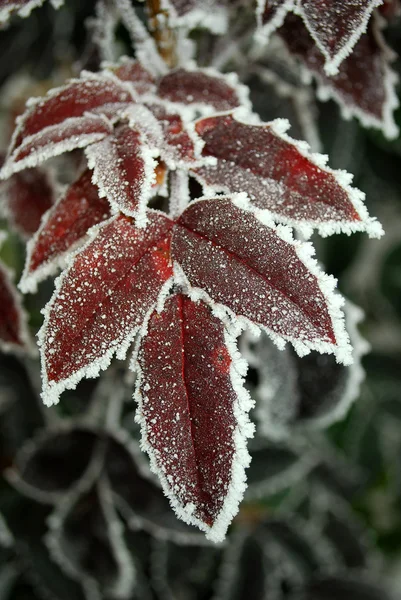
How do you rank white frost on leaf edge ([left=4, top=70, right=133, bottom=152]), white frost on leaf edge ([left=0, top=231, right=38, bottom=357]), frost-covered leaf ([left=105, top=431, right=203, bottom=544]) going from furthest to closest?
frost-covered leaf ([left=105, top=431, right=203, bottom=544]), white frost on leaf edge ([left=0, top=231, right=38, bottom=357]), white frost on leaf edge ([left=4, top=70, right=133, bottom=152])

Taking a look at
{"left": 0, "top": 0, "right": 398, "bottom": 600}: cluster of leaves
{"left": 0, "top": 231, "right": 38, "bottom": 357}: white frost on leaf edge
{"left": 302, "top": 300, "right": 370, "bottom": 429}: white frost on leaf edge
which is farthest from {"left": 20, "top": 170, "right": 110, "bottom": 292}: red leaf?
{"left": 302, "top": 300, "right": 370, "bottom": 429}: white frost on leaf edge

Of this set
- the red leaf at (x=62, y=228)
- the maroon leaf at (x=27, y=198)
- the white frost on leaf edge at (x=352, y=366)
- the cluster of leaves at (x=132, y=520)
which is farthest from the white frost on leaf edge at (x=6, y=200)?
the white frost on leaf edge at (x=352, y=366)

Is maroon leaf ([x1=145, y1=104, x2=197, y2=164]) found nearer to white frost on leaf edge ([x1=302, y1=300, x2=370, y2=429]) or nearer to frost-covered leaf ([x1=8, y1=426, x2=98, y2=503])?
white frost on leaf edge ([x1=302, y1=300, x2=370, y2=429])

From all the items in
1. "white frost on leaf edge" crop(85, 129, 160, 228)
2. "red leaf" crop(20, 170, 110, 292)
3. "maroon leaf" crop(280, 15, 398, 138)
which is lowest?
"red leaf" crop(20, 170, 110, 292)

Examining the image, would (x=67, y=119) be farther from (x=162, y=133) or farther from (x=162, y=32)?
(x=162, y=32)

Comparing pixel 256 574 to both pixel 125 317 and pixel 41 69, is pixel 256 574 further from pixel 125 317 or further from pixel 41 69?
pixel 41 69

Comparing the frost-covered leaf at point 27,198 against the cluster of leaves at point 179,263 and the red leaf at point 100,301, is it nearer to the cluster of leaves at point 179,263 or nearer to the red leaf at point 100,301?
the cluster of leaves at point 179,263

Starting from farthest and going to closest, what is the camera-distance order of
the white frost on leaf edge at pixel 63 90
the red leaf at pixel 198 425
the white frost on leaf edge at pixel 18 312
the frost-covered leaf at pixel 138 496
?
1. the frost-covered leaf at pixel 138 496
2. the white frost on leaf edge at pixel 18 312
3. the white frost on leaf edge at pixel 63 90
4. the red leaf at pixel 198 425
